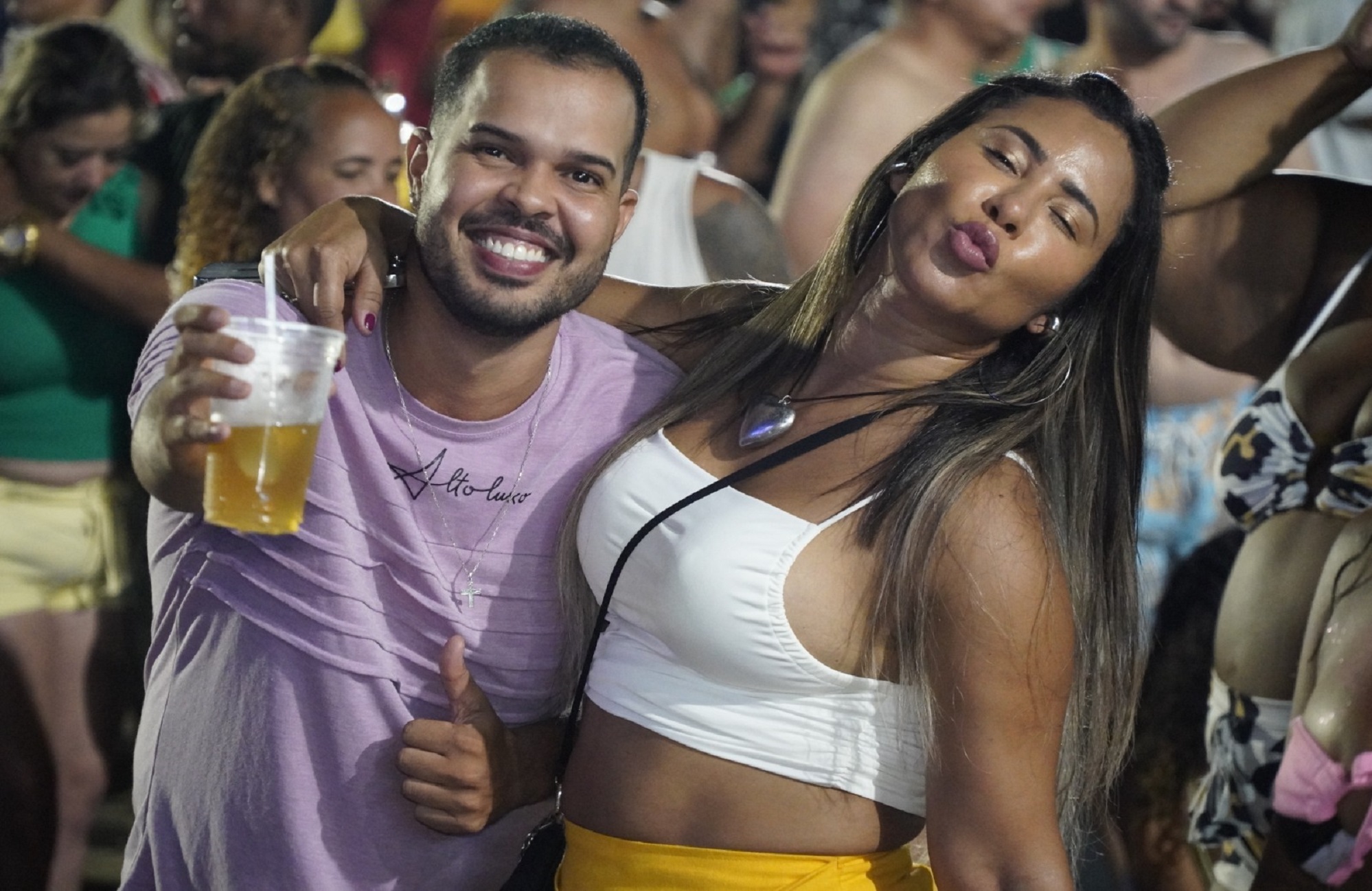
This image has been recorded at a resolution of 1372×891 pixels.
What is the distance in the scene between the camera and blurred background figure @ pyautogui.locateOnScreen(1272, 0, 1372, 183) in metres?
3.09

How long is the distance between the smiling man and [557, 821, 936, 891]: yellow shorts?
153 millimetres

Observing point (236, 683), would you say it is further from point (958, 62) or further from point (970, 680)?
point (958, 62)

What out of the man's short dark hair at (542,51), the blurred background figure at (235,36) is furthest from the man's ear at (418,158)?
the blurred background figure at (235,36)

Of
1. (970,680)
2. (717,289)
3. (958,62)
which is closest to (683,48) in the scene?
(958,62)

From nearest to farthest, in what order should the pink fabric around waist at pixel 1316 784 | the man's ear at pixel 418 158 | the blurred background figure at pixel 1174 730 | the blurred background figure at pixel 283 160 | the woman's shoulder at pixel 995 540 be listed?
the woman's shoulder at pixel 995 540 → the man's ear at pixel 418 158 → the pink fabric around waist at pixel 1316 784 → the blurred background figure at pixel 283 160 → the blurred background figure at pixel 1174 730

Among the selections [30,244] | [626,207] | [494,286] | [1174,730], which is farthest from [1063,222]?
[30,244]

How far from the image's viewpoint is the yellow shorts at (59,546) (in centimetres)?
299

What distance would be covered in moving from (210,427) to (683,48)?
89.9 inches

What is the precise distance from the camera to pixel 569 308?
1.79m

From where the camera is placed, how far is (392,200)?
10.1 ft

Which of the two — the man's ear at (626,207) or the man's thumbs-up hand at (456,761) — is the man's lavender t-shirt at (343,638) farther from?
the man's ear at (626,207)

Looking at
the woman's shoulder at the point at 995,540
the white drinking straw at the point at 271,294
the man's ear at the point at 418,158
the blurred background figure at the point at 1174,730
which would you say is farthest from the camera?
the blurred background figure at the point at 1174,730

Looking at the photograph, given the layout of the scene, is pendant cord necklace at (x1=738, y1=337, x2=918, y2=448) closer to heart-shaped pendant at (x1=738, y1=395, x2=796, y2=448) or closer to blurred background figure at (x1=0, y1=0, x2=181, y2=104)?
heart-shaped pendant at (x1=738, y1=395, x2=796, y2=448)

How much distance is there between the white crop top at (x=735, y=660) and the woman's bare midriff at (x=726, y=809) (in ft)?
0.06
